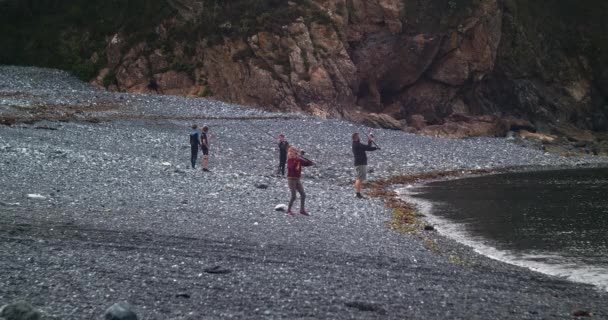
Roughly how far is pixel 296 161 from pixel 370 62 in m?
36.4

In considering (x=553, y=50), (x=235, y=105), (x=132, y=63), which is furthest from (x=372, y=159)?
(x=553, y=50)

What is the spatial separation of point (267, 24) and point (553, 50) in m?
27.1

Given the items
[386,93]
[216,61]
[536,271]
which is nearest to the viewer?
[536,271]

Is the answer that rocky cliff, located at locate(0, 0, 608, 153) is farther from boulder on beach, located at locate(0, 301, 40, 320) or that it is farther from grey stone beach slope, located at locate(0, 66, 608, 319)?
boulder on beach, located at locate(0, 301, 40, 320)

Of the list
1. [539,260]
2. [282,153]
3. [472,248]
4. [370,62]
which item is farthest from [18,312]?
[370,62]

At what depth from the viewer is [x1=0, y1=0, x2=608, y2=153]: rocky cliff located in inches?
1895

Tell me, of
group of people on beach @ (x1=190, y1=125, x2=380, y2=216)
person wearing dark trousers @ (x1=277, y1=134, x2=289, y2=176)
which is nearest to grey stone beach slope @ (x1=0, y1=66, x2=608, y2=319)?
group of people on beach @ (x1=190, y1=125, x2=380, y2=216)

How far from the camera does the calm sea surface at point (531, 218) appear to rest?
50.5ft

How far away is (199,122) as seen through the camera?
38812 mm

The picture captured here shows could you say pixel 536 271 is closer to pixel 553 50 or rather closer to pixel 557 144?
pixel 557 144

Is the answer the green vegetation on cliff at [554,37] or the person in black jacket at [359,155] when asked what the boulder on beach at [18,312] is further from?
the green vegetation on cliff at [554,37]

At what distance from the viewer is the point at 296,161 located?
17734mm

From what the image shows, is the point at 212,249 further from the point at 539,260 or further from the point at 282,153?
the point at 282,153

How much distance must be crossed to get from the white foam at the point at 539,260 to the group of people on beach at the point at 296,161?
10.7ft
